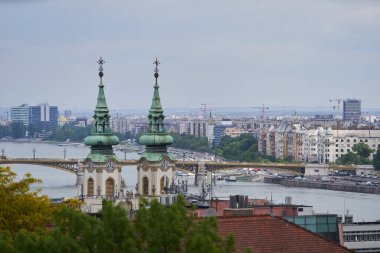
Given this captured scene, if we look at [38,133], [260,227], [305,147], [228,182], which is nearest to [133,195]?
[260,227]

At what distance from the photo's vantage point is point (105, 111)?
31.2 meters

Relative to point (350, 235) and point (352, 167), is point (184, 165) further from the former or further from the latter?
point (350, 235)

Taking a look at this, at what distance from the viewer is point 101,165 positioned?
30.3 m

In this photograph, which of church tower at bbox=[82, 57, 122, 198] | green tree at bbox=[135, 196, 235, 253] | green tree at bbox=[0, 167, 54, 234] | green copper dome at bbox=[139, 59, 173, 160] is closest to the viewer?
green tree at bbox=[135, 196, 235, 253]

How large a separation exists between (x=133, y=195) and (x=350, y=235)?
14.6 feet

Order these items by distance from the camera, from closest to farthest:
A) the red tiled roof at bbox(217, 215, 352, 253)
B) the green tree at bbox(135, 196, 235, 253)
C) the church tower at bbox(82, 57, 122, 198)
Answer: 1. the green tree at bbox(135, 196, 235, 253)
2. the red tiled roof at bbox(217, 215, 352, 253)
3. the church tower at bbox(82, 57, 122, 198)

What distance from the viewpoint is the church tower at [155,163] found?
30.2m

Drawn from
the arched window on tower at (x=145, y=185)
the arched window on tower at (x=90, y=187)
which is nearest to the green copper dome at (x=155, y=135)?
the arched window on tower at (x=145, y=185)

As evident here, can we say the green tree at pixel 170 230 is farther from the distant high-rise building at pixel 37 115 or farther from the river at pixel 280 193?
the distant high-rise building at pixel 37 115

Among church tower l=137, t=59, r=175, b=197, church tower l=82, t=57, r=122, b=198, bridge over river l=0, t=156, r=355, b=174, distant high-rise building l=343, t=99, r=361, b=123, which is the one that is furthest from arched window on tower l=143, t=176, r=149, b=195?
distant high-rise building l=343, t=99, r=361, b=123

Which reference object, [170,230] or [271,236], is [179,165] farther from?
[170,230]

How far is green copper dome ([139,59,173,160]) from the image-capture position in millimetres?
30953

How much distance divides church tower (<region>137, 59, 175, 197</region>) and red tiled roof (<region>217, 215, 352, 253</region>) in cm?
1422

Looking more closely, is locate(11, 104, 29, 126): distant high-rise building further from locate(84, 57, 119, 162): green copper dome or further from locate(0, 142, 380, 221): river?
locate(84, 57, 119, 162): green copper dome
